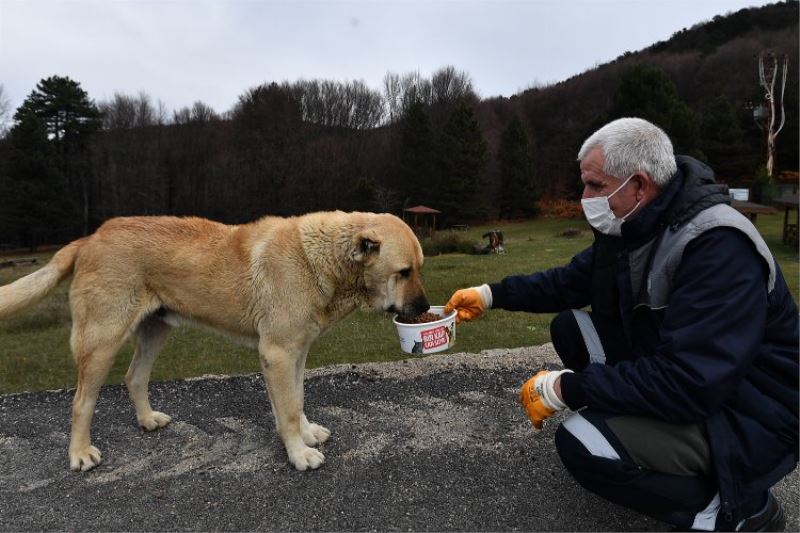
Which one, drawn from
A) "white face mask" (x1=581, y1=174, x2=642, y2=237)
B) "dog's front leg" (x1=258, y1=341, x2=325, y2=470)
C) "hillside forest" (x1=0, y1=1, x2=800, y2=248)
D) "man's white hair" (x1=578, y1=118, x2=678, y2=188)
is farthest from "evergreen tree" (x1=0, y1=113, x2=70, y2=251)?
"man's white hair" (x1=578, y1=118, x2=678, y2=188)

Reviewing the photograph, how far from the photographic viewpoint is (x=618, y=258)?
3.15m

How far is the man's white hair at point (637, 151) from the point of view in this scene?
2969 millimetres

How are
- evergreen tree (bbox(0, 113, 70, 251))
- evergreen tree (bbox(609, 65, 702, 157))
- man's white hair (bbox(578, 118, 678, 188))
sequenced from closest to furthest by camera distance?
man's white hair (bbox(578, 118, 678, 188))
evergreen tree (bbox(609, 65, 702, 157))
evergreen tree (bbox(0, 113, 70, 251))

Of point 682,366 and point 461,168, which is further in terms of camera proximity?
point 461,168

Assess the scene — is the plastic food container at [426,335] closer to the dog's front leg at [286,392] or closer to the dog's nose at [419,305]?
the dog's nose at [419,305]

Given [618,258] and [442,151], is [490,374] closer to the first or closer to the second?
[618,258]

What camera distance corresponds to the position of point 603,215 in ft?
10.6

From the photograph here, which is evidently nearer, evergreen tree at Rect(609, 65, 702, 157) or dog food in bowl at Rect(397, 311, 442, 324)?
dog food in bowl at Rect(397, 311, 442, 324)

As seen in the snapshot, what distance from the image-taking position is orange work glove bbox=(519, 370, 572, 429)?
10.2 feet

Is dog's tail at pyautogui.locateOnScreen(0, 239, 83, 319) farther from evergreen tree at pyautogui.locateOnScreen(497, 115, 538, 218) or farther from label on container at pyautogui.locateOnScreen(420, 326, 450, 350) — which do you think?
evergreen tree at pyautogui.locateOnScreen(497, 115, 538, 218)

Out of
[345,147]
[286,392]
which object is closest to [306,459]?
[286,392]

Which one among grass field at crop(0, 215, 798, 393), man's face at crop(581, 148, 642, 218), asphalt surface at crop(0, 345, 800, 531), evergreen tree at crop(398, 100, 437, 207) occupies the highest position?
evergreen tree at crop(398, 100, 437, 207)

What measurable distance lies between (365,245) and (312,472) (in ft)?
5.87

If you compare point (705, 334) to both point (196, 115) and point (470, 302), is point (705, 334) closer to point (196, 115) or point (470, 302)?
point (470, 302)
